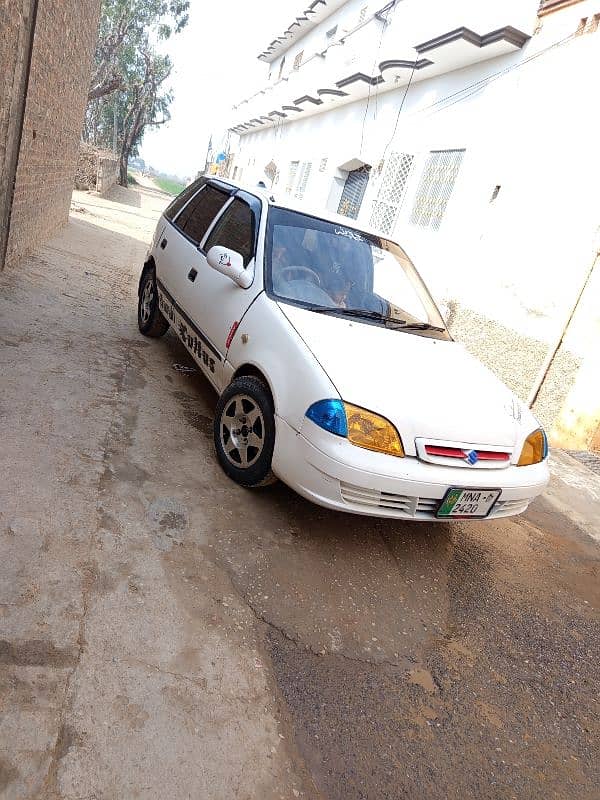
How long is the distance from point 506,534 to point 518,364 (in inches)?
159

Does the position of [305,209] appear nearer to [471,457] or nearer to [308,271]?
[308,271]

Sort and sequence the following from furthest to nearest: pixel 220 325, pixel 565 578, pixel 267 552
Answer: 1. pixel 220 325
2. pixel 565 578
3. pixel 267 552

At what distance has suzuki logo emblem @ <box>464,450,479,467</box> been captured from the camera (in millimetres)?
3082

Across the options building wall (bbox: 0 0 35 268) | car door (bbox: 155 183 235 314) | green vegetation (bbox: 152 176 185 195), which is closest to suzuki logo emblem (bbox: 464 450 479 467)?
car door (bbox: 155 183 235 314)

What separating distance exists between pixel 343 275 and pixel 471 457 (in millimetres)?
1738

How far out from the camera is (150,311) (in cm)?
588

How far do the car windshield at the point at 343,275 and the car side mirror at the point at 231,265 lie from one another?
159mm

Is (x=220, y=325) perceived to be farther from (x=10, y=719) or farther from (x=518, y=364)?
(x=518, y=364)

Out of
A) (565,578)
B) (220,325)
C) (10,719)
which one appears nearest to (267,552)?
(10,719)

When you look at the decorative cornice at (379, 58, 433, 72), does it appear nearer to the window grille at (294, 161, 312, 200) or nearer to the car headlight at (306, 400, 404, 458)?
the window grille at (294, 161, 312, 200)

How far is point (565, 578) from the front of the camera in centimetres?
381

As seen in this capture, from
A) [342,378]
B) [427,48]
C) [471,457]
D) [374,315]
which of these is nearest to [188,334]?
[374,315]

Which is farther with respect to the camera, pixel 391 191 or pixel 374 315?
pixel 391 191

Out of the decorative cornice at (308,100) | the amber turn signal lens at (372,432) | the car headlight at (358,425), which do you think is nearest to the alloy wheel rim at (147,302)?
the car headlight at (358,425)
